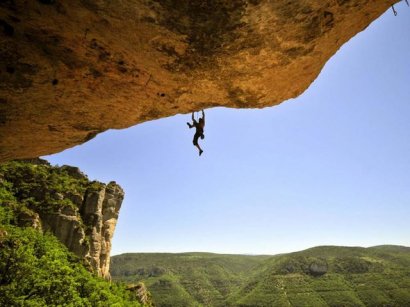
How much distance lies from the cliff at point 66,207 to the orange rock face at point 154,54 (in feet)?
115

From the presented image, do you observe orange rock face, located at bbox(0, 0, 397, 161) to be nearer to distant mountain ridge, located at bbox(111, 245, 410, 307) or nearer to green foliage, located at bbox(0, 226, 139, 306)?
green foliage, located at bbox(0, 226, 139, 306)

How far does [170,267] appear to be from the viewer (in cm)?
18575

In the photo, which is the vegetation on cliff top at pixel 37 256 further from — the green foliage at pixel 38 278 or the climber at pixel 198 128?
the climber at pixel 198 128

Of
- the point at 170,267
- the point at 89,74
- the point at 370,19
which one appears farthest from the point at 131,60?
the point at 170,267

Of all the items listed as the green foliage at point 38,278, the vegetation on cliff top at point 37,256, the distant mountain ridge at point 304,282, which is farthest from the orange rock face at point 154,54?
the distant mountain ridge at point 304,282

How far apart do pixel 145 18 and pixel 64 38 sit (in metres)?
2.27

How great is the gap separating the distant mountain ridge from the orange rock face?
129 m

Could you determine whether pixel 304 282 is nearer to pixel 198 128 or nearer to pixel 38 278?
pixel 38 278

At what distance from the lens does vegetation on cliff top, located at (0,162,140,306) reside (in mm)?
27547

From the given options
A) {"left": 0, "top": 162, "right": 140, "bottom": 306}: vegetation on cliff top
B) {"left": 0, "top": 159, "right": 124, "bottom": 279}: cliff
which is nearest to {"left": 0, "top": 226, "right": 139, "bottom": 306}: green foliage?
{"left": 0, "top": 162, "right": 140, "bottom": 306}: vegetation on cliff top

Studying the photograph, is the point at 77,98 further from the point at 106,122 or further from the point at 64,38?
the point at 64,38

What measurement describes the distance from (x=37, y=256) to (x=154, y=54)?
34.7 meters

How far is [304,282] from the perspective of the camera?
454 feet

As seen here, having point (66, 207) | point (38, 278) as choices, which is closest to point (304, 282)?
point (66, 207)
